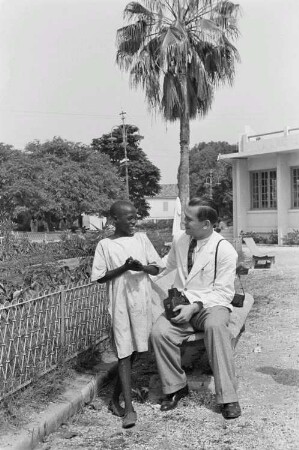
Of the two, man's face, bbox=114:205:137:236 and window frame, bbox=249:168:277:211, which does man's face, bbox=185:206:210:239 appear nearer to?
man's face, bbox=114:205:137:236

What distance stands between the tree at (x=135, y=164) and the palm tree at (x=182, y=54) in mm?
37077

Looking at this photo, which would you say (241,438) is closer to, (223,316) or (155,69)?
(223,316)

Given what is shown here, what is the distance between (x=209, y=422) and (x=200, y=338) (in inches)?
27.4

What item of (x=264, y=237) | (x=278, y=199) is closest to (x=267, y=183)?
(x=278, y=199)

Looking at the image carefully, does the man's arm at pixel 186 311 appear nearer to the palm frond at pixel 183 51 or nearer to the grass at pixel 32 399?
the grass at pixel 32 399

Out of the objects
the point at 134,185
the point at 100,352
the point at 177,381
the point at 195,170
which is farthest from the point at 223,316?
the point at 195,170

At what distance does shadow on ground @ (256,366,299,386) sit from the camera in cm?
510

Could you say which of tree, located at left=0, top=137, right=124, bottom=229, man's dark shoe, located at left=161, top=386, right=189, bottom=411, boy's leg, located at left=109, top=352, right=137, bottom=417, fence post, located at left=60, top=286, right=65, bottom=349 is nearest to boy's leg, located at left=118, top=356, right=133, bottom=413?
boy's leg, located at left=109, top=352, right=137, bottom=417

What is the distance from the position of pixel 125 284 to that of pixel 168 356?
2.24 ft

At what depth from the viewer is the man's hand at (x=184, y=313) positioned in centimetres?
450

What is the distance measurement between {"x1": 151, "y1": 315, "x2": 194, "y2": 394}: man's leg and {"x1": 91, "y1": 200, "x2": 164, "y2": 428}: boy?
0.11 meters

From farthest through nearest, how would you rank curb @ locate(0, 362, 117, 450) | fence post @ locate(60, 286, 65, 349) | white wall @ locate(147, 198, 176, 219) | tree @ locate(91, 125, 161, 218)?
white wall @ locate(147, 198, 176, 219)
tree @ locate(91, 125, 161, 218)
fence post @ locate(60, 286, 65, 349)
curb @ locate(0, 362, 117, 450)

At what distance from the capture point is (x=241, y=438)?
386 centimetres

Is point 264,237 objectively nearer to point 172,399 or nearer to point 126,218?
point 172,399
